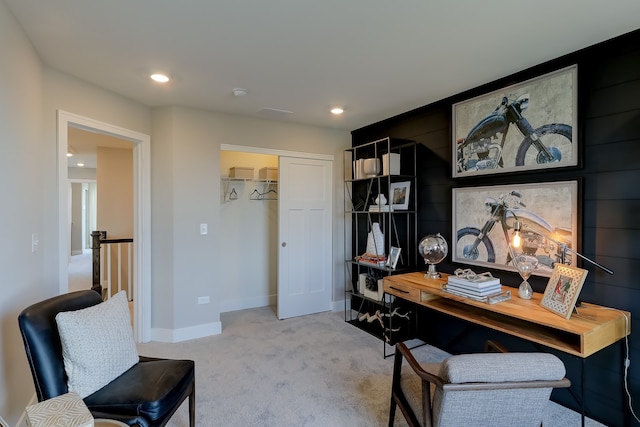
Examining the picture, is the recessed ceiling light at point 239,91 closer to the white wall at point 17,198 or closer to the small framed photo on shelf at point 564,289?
the white wall at point 17,198

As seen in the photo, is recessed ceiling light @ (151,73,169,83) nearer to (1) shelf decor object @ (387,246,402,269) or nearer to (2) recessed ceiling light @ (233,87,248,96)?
(2) recessed ceiling light @ (233,87,248,96)

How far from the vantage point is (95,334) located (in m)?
1.62

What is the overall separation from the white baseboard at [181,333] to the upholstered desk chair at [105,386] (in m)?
1.67

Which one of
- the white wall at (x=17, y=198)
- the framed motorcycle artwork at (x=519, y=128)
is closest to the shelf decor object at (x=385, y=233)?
the framed motorcycle artwork at (x=519, y=128)

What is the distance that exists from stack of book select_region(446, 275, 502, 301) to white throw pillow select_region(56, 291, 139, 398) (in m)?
2.14

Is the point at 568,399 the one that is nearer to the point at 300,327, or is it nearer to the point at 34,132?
the point at 300,327

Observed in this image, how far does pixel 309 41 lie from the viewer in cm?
203


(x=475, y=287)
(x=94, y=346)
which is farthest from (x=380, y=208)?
(x=94, y=346)

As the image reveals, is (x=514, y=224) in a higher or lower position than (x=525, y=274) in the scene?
higher

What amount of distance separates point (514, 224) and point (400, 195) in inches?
48.6

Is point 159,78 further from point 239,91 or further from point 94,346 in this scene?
point 94,346

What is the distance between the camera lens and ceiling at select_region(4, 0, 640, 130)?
170cm

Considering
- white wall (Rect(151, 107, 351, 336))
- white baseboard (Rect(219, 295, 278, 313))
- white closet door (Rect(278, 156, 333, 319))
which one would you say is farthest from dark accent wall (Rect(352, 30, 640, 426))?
white baseboard (Rect(219, 295, 278, 313))

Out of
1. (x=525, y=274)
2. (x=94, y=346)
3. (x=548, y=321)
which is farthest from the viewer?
(x=525, y=274)
